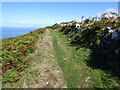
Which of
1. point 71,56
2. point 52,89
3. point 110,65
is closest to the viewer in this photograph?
point 52,89

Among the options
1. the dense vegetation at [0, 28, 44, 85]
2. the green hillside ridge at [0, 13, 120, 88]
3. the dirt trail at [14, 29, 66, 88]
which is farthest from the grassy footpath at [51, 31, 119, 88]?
the dense vegetation at [0, 28, 44, 85]

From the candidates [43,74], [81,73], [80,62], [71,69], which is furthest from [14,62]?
[81,73]

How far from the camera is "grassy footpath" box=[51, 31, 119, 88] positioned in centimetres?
1495

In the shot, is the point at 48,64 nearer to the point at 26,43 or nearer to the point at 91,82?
the point at 91,82

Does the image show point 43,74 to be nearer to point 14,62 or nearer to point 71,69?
point 71,69

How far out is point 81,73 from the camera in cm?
1709

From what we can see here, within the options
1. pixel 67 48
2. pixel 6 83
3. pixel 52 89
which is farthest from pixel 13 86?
pixel 67 48

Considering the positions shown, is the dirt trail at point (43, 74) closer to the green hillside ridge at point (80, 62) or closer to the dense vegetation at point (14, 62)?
the green hillside ridge at point (80, 62)

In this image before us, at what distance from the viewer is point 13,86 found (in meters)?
15.1

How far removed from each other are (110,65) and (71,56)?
5.21 metres

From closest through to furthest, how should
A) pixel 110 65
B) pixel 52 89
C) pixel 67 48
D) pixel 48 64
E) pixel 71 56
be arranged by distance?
pixel 52 89 < pixel 110 65 < pixel 48 64 < pixel 71 56 < pixel 67 48

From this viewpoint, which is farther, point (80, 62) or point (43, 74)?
point (80, 62)

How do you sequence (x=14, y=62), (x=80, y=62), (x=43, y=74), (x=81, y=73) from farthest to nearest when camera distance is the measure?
1. (x=14, y=62)
2. (x=80, y=62)
3. (x=81, y=73)
4. (x=43, y=74)

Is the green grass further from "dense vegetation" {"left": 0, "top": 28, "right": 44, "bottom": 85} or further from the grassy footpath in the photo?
"dense vegetation" {"left": 0, "top": 28, "right": 44, "bottom": 85}
